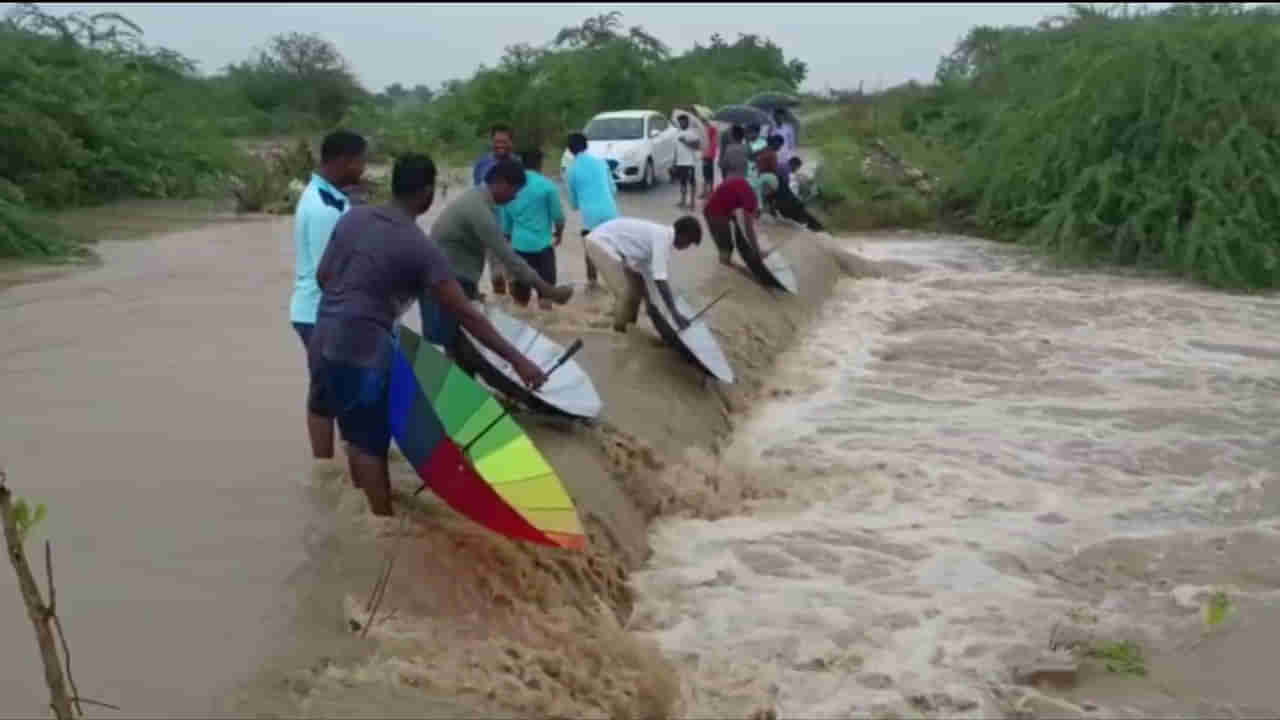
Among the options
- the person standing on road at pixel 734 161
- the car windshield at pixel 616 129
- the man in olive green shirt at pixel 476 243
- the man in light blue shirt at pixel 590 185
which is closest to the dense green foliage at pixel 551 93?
the car windshield at pixel 616 129

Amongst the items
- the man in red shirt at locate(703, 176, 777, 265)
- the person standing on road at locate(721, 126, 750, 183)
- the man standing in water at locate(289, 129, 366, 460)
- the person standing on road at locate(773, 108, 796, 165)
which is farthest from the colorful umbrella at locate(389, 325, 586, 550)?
the person standing on road at locate(773, 108, 796, 165)

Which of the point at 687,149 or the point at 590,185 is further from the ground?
the point at 590,185

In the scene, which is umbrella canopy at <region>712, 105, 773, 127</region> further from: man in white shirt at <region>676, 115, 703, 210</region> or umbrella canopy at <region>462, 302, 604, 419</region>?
umbrella canopy at <region>462, 302, 604, 419</region>

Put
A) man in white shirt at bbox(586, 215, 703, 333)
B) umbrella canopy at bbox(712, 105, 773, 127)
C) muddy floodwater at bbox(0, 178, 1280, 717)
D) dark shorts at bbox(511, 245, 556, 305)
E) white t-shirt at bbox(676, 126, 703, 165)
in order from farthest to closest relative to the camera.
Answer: white t-shirt at bbox(676, 126, 703, 165), umbrella canopy at bbox(712, 105, 773, 127), dark shorts at bbox(511, 245, 556, 305), man in white shirt at bbox(586, 215, 703, 333), muddy floodwater at bbox(0, 178, 1280, 717)

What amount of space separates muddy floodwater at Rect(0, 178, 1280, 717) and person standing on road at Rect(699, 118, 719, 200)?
957 cm

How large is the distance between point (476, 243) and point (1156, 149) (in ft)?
45.5

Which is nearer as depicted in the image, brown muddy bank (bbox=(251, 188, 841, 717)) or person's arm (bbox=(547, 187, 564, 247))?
brown muddy bank (bbox=(251, 188, 841, 717))

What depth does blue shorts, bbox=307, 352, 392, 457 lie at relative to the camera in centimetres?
511

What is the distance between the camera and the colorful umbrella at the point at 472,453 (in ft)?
16.3

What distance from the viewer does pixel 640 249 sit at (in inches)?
351

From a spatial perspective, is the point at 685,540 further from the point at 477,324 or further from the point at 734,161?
the point at 734,161

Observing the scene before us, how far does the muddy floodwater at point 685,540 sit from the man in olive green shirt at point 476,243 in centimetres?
80

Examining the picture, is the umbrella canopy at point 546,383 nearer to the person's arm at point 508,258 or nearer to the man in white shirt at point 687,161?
the person's arm at point 508,258

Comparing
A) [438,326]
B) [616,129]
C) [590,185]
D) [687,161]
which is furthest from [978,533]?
[616,129]
